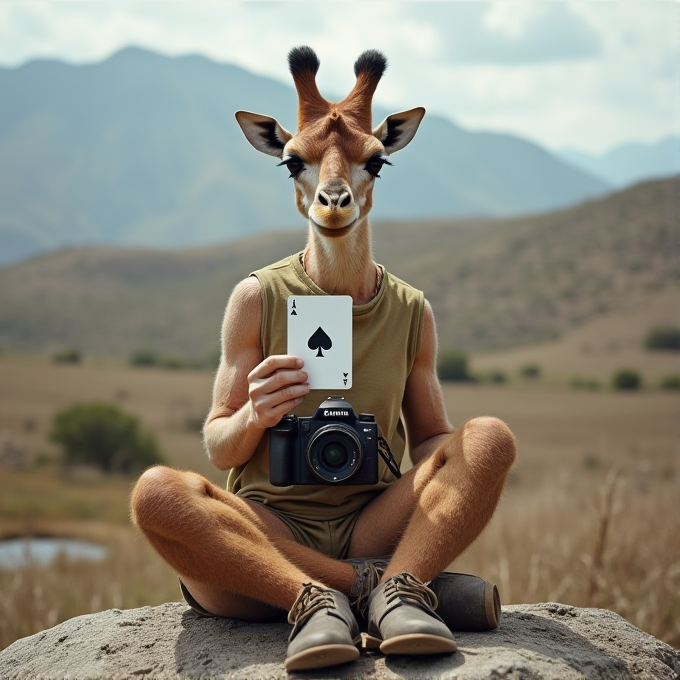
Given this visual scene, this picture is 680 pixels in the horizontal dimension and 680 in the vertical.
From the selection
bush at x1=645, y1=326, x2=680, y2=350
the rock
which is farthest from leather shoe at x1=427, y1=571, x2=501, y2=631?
bush at x1=645, y1=326, x2=680, y2=350

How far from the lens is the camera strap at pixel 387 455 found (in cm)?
456

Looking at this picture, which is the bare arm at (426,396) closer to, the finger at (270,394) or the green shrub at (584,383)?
the finger at (270,394)

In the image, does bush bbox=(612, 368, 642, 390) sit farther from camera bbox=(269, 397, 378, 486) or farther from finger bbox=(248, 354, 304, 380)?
finger bbox=(248, 354, 304, 380)

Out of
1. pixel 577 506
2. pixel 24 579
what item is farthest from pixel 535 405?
pixel 24 579

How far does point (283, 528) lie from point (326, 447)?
1.73 feet

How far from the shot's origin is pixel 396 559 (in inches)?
167

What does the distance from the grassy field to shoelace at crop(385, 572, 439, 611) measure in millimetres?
749

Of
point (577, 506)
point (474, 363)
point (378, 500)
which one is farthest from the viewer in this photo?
point (474, 363)

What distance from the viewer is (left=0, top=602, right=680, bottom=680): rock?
147 inches

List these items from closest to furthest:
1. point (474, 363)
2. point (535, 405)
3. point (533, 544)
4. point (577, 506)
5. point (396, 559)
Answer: point (396, 559) < point (533, 544) < point (577, 506) < point (535, 405) < point (474, 363)

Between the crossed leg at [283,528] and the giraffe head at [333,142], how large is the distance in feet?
4.13

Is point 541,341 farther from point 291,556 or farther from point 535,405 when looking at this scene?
point 291,556

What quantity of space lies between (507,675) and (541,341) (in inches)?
1923

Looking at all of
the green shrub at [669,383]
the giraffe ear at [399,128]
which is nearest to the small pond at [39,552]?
the giraffe ear at [399,128]
